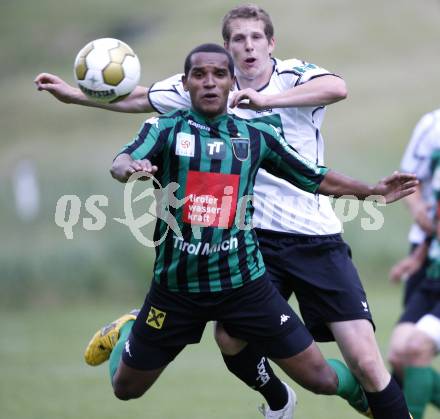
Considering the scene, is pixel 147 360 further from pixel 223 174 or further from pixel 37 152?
pixel 37 152

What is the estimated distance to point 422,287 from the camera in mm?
7242

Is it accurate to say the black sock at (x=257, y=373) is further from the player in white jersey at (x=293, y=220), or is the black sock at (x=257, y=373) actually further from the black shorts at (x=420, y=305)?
the black shorts at (x=420, y=305)

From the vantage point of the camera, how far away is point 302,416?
7.38 m

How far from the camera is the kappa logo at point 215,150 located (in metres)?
5.34

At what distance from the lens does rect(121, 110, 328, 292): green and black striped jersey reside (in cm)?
532

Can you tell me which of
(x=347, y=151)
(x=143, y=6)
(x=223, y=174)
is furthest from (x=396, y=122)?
(x=223, y=174)

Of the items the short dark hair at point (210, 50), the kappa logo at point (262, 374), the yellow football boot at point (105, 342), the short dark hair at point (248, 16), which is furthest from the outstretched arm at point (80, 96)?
the kappa logo at point (262, 374)

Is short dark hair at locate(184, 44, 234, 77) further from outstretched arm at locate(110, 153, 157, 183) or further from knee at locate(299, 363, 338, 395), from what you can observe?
knee at locate(299, 363, 338, 395)

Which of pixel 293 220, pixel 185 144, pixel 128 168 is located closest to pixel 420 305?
pixel 293 220

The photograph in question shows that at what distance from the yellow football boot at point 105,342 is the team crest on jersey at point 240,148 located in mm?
1564

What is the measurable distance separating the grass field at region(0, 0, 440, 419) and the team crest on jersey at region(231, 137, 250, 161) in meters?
2.60

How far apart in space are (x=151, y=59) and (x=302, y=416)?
29.2 m

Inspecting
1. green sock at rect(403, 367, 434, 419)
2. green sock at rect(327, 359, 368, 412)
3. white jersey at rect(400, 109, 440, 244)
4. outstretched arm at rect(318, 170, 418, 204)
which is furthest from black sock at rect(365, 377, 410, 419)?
white jersey at rect(400, 109, 440, 244)

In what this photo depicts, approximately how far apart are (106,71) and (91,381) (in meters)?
4.37
